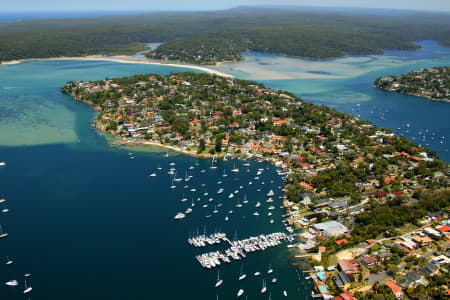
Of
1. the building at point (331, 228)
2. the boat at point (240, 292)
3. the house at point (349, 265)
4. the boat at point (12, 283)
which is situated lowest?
the boat at point (240, 292)

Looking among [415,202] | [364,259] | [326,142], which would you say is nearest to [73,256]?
[364,259]

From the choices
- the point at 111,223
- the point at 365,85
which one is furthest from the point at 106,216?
the point at 365,85

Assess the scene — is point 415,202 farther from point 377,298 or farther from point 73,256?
point 73,256

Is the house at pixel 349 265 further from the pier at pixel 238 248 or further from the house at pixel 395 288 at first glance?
the pier at pixel 238 248

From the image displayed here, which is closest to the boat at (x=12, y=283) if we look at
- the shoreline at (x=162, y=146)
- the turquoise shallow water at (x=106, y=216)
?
the turquoise shallow water at (x=106, y=216)

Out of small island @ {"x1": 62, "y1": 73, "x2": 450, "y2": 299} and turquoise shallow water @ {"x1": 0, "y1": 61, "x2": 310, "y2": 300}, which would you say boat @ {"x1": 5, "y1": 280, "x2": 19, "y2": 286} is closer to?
turquoise shallow water @ {"x1": 0, "y1": 61, "x2": 310, "y2": 300}

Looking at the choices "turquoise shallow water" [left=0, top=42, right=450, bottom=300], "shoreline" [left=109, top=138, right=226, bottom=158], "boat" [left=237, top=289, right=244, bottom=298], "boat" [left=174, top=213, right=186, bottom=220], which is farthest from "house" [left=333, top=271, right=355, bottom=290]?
"shoreline" [left=109, top=138, right=226, bottom=158]
